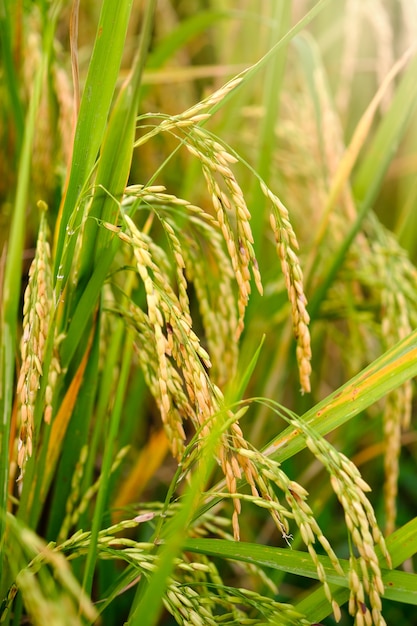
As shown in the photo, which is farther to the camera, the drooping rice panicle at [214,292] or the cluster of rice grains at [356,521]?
the drooping rice panicle at [214,292]

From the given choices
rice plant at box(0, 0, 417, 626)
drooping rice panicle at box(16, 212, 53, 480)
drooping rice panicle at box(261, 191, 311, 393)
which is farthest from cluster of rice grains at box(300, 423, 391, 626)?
drooping rice panicle at box(16, 212, 53, 480)

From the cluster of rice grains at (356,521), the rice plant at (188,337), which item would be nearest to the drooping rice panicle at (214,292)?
the rice plant at (188,337)

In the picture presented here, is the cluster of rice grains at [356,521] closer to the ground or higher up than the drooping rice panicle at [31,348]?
closer to the ground

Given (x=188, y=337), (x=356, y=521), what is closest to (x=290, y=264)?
(x=188, y=337)

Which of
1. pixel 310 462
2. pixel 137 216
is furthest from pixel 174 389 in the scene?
pixel 310 462

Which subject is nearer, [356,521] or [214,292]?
[356,521]

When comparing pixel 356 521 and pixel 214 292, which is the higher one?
pixel 214 292

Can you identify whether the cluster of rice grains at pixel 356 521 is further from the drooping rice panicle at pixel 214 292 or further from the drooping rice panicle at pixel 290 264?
the drooping rice panicle at pixel 214 292

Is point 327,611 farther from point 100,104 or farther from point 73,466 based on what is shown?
point 100,104

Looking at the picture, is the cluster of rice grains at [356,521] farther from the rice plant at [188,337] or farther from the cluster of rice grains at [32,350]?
the cluster of rice grains at [32,350]

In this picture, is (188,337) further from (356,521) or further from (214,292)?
(214,292)

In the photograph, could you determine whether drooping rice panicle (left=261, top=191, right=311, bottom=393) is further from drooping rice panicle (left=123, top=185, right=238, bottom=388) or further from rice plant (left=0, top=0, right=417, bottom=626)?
drooping rice panicle (left=123, top=185, right=238, bottom=388)
